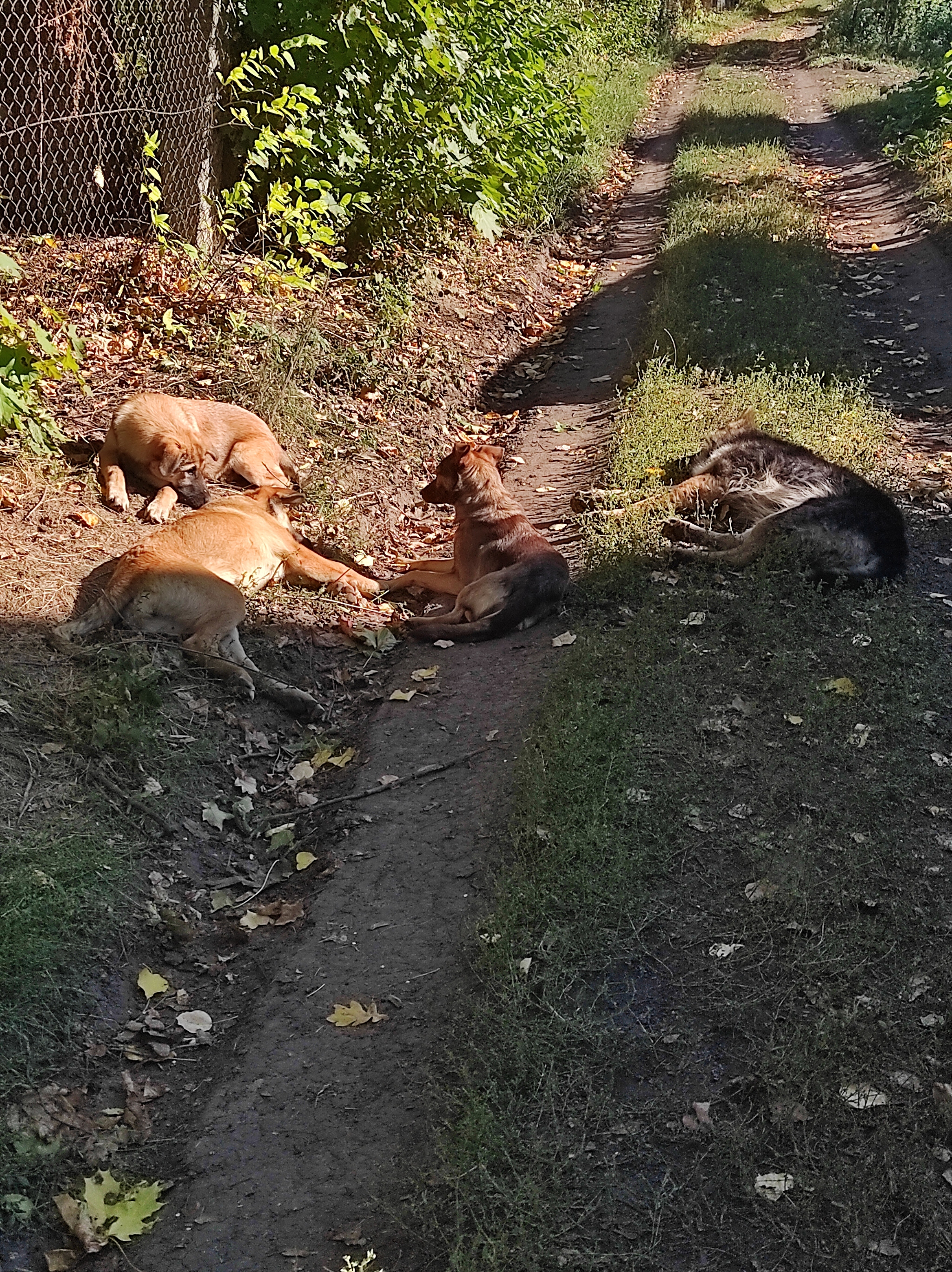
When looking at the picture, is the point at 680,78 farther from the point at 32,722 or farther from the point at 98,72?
the point at 32,722

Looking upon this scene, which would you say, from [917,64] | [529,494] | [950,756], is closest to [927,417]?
[529,494]

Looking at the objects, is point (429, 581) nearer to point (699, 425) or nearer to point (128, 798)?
point (128, 798)

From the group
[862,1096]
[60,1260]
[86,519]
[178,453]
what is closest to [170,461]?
[178,453]

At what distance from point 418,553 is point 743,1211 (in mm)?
5152

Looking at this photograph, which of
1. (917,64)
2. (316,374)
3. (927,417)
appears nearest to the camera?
(316,374)

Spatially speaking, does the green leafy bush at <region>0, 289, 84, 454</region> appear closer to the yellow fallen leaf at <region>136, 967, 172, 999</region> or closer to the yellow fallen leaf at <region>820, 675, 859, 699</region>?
the yellow fallen leaf at <region>136, 967, 172, 999</region>

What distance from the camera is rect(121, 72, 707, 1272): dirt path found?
3.16 meters

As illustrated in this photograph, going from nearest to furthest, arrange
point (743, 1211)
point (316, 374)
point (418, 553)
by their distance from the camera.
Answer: point (743, 1211), point (418, 553), point (316, 374)

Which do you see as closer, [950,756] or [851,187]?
[950,756]

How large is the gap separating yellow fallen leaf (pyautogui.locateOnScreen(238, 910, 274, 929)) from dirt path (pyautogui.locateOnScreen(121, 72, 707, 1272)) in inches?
7.8

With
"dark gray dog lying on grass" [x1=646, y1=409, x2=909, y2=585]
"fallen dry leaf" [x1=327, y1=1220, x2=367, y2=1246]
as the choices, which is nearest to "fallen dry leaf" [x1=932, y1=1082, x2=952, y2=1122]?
"fallen dry leaf" [x1=327, y1=1220, x2=367, y2=1246]

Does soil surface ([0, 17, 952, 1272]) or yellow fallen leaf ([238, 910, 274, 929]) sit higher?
soil surface ([0, 17, 952, 1272])

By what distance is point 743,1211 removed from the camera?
10.2 feet

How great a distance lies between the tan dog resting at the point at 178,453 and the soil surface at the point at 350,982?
820 mm
